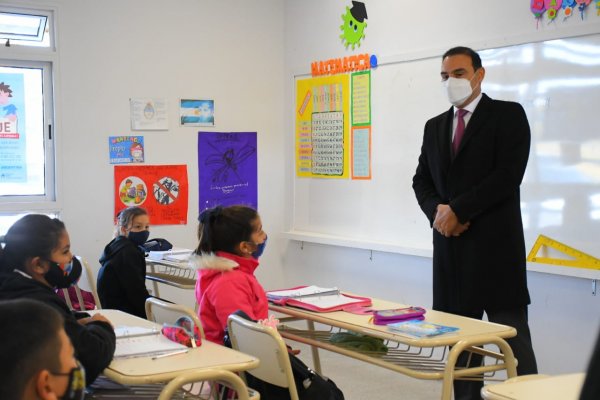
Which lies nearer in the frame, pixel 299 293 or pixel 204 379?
pixel 204 379

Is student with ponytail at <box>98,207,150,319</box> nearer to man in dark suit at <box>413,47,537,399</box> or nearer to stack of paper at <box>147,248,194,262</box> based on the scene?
stack of paper at <box>147,248,194,262</box>

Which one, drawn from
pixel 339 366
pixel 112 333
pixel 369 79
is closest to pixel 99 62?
pixel 369 79

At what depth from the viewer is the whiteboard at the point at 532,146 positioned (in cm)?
374

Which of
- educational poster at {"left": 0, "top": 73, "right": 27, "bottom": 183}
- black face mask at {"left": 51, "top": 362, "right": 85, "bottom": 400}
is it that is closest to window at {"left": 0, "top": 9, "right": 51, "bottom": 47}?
educational poster at {"left": 0, "top": 73, "right": 27, "bottom": 183}

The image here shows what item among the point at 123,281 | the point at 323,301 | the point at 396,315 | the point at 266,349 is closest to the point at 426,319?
the point at 396,315

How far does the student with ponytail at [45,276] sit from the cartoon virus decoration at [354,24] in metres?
3.25

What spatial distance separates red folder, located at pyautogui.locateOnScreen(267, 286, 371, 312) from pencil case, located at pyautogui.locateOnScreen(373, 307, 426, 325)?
21 cm

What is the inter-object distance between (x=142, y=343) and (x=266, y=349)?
39cm

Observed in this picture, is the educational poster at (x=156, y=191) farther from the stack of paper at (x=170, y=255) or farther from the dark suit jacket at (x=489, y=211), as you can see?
the dark suit jacket at (x=489, y=211)

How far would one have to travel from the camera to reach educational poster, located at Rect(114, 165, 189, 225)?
5332 millimetres

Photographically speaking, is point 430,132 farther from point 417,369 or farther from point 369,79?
point 369,79

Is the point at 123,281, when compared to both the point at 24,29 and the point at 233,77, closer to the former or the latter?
the point at 24,29

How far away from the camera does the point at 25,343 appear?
117cm

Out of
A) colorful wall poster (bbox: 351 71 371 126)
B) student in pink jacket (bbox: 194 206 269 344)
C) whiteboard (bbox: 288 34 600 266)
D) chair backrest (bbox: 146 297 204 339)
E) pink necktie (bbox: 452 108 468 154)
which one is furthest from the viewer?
colorful wall poster (bbox: 351 71 371 126)
